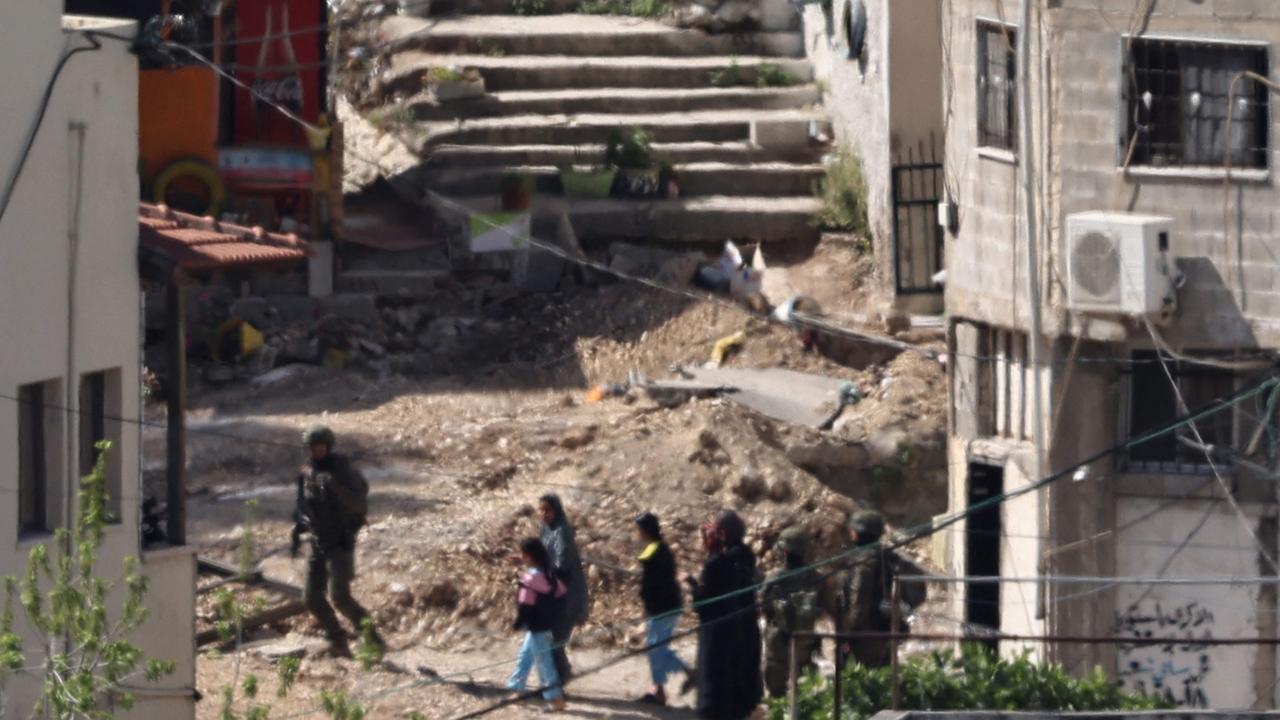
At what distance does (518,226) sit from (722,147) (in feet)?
7.98

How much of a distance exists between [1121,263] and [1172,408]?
122 cm

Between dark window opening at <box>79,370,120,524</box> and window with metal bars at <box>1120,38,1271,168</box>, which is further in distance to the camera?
window with metal bars at <box>1120,38,1271,168</box>

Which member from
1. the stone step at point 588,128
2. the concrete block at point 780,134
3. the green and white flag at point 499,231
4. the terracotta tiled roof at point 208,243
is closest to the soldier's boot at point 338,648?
the terracotta tiled roof at point 208,243

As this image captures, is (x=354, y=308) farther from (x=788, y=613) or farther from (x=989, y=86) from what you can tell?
(x=788, y=613)

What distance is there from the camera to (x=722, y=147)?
2389 centimetres

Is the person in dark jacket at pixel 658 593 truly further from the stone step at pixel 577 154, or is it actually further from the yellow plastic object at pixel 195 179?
the stone step at pixel 577 154

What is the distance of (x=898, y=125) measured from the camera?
70.2 ft

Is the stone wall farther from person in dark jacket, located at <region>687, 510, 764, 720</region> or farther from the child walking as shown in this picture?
the child walking

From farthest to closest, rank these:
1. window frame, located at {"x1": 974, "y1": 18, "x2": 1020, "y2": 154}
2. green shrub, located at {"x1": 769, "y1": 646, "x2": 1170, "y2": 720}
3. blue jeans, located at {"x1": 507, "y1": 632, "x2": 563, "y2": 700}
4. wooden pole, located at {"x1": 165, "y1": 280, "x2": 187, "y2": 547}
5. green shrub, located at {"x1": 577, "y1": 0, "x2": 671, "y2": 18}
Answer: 1. green shrub, located at {"x1": 577, "y1": 0, "x2": 671, "y2": 18}
2. window frame, located at {"x1": 974, "y1": 18, "x2": 1020, "y2": 154}
3. blue jeans, located at {"x1": 507, "y1": 632, "x2": 563, "y2": 700}
4. wooden pole, located at {"x1": 165, "y1": 280, "x2": 187, "y2": 547}
5. green shrub, located at {"x1": 769, "y1": 646, "x2": 1170, "y2": 720}

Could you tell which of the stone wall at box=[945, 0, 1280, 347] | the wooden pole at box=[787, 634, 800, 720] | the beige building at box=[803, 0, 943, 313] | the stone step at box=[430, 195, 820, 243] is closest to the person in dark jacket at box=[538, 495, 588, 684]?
the wooden pole at box=[787, 634, 800, 720]

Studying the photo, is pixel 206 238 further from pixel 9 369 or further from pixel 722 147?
pixel 722 147

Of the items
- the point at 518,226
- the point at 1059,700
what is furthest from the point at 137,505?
the point at 518,226

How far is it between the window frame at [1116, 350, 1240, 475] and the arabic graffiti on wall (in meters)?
0.86

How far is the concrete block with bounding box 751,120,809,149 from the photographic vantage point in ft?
78.6
